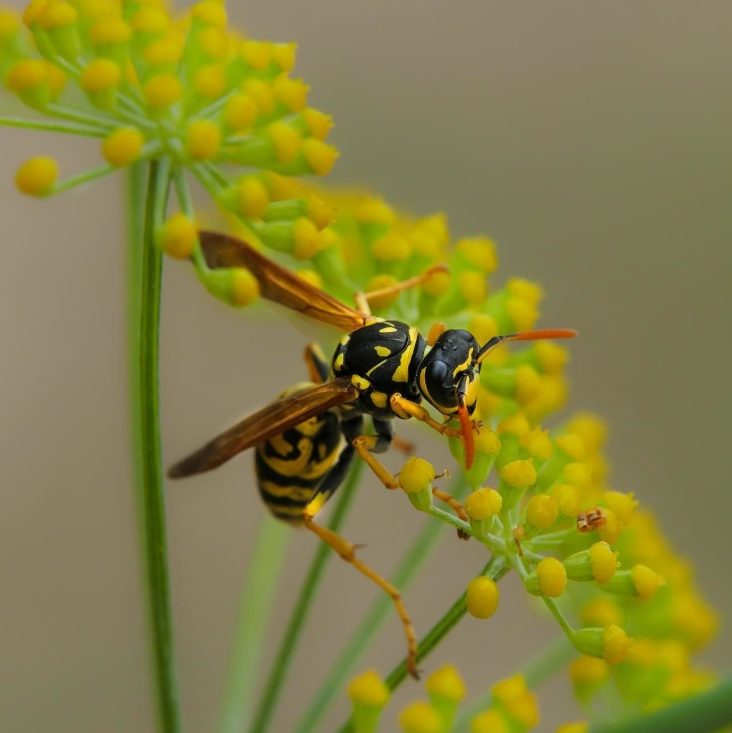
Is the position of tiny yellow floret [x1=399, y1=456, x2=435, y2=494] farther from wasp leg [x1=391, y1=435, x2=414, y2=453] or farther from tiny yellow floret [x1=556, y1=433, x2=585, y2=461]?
wasp leg [x1=391, y1=435, x2=414, y2=453]

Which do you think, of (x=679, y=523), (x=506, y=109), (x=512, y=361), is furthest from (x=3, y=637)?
(x=512, y=361)

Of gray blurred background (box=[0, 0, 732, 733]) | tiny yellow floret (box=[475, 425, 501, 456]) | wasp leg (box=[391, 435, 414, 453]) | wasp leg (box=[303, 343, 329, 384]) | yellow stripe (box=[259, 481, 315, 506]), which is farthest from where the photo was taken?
gray blurred background (box=[0, 0, 732, 733])

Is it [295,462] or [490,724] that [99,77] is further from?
[490,724]

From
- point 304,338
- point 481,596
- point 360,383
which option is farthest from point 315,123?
point 304,338

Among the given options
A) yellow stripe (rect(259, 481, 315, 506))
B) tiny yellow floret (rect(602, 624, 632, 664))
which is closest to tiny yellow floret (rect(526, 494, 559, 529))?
tiny yellow floret (rect(602, 624, 632, 664))

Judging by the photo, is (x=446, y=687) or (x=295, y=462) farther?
(x=295, y=462)

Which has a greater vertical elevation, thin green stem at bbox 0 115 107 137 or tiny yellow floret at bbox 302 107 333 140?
thin green stem at bbox 0 115 107 137

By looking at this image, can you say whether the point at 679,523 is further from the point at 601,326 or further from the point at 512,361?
the point at 512,361
